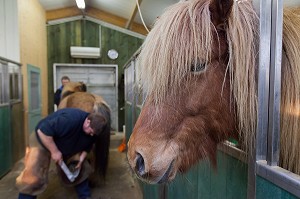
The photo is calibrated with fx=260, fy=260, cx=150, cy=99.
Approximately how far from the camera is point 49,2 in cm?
562

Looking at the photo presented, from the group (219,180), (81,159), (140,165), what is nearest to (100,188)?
Result: (81,159)

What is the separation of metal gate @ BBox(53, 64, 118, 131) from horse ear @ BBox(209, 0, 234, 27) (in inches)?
240

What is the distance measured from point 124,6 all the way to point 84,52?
1.78 meters

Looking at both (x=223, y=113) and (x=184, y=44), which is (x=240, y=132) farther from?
(x=184, y=44)

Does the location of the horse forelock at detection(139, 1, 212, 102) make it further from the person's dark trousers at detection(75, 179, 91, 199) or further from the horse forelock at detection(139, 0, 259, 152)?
the person's dark trousers at detection(75, 179, 91, 199)

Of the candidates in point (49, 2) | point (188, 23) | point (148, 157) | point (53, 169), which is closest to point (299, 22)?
point (188, 23)

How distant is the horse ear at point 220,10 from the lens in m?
0.68

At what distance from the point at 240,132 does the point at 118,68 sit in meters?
6.16

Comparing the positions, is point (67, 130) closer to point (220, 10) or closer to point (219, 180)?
point (219, 180)

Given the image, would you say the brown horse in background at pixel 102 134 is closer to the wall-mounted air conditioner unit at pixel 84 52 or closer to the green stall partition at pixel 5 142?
the green stall partition at pixel 5 142

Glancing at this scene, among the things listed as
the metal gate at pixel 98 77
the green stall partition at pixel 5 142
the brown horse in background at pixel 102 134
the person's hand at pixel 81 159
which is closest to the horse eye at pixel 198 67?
the person's hand at pixel 81 159

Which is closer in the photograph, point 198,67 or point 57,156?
point 198,67

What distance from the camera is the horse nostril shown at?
72 centimetres

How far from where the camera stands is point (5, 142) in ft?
11.7
